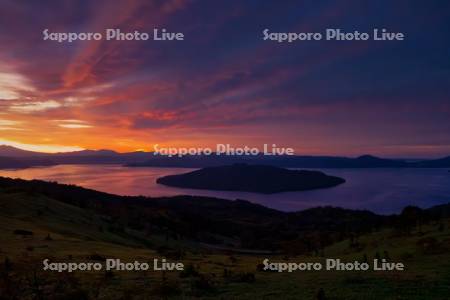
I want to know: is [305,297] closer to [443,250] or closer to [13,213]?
[443,250]

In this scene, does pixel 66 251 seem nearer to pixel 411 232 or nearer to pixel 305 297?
pixel 305 297

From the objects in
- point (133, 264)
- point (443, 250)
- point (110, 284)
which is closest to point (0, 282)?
point (110, 284)

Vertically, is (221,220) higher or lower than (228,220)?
higher

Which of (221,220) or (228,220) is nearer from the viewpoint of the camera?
(221,220)

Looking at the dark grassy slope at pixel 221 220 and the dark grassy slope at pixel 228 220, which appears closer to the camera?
the dark grassy slope at pixel 228 220

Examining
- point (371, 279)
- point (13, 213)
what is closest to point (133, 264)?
point (371, 279)

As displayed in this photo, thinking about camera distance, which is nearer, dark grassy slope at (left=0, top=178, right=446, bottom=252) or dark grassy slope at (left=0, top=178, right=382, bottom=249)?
dark grassy slope at (left=0, top=178, right=446, bottom=252)

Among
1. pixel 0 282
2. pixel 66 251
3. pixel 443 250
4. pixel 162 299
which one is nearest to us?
pixel 162 299

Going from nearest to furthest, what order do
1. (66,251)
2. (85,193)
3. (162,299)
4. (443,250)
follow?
(162,299) < (443,250) < (66,251) < (85,193)

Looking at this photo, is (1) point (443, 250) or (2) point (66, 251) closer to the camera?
(1) point (443, 250)
